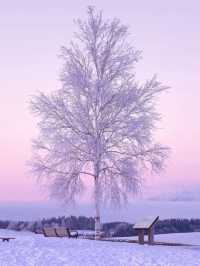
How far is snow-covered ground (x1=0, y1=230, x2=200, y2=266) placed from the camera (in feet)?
64.7

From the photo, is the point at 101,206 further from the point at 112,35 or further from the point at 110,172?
the point at 112,35

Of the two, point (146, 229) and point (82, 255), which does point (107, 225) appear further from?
point (82, 255)

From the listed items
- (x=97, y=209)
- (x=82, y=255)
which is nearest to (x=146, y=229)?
(x=97, y=209)

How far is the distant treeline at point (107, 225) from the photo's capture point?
3826 cm

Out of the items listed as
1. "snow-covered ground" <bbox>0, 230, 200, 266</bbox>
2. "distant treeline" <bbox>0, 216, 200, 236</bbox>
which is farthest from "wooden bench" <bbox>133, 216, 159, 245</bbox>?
"distant treeline" <bbox>0, 216, 200, 236</bbox>

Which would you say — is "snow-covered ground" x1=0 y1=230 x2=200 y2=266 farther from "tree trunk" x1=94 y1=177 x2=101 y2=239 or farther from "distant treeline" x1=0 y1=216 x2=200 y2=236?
"distant treeline" x1=0 y1=216 x2=200 y2=236

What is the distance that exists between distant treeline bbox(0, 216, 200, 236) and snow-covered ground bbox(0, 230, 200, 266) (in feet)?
40.6

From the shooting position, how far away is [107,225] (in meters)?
41.6

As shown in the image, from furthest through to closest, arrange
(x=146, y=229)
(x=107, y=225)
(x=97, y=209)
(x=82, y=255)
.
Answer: (x=107, y=225) → (x=97, y=209) → (x=146, y=229) → (x=82, y=255)

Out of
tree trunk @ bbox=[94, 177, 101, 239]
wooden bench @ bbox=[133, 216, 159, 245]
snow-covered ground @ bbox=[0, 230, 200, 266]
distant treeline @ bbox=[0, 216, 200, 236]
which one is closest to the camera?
snow-covered ground @ bbox=[0, 230, 200, 266]

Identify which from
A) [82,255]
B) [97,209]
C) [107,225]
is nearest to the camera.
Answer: [82,255]

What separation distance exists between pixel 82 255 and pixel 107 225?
20.2m

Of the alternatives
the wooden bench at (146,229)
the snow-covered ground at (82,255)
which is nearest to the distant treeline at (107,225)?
the wooden bench at (146,229)

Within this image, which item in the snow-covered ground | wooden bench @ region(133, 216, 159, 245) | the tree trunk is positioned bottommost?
the snow-covered ground
